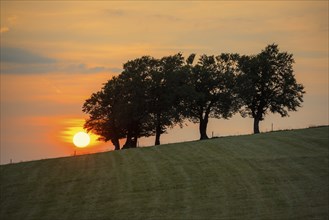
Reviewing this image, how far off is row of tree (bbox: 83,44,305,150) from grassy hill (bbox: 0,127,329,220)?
3503 centimetres

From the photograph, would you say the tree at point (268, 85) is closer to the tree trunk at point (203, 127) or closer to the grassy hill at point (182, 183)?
the tree trunk at point (203, 127)

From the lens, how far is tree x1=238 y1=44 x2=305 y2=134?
4077 inches

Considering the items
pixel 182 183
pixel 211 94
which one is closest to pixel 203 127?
pixel 211 94

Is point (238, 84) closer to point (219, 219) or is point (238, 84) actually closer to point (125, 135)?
point (125, 135)

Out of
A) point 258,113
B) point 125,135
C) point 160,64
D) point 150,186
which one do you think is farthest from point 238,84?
point 150,186

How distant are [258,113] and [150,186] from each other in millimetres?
63078

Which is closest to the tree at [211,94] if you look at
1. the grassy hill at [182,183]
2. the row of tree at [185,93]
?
the row of tree at [185,93]

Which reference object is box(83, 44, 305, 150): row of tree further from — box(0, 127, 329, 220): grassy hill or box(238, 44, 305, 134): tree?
box(0, 127, 329, 220): grassy hill

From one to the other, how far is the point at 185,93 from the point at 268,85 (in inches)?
691

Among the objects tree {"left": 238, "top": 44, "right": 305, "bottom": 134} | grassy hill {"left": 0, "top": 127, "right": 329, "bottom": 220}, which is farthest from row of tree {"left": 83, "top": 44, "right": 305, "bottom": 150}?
grassy hill {"left": 0, "top": 127, "right": 329, "bottom": 220}

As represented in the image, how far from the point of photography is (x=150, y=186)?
4434cm

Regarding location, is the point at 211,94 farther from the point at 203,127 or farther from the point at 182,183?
the point at 182,183

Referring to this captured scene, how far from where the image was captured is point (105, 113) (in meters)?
101

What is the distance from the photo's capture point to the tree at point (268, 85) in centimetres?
10356
